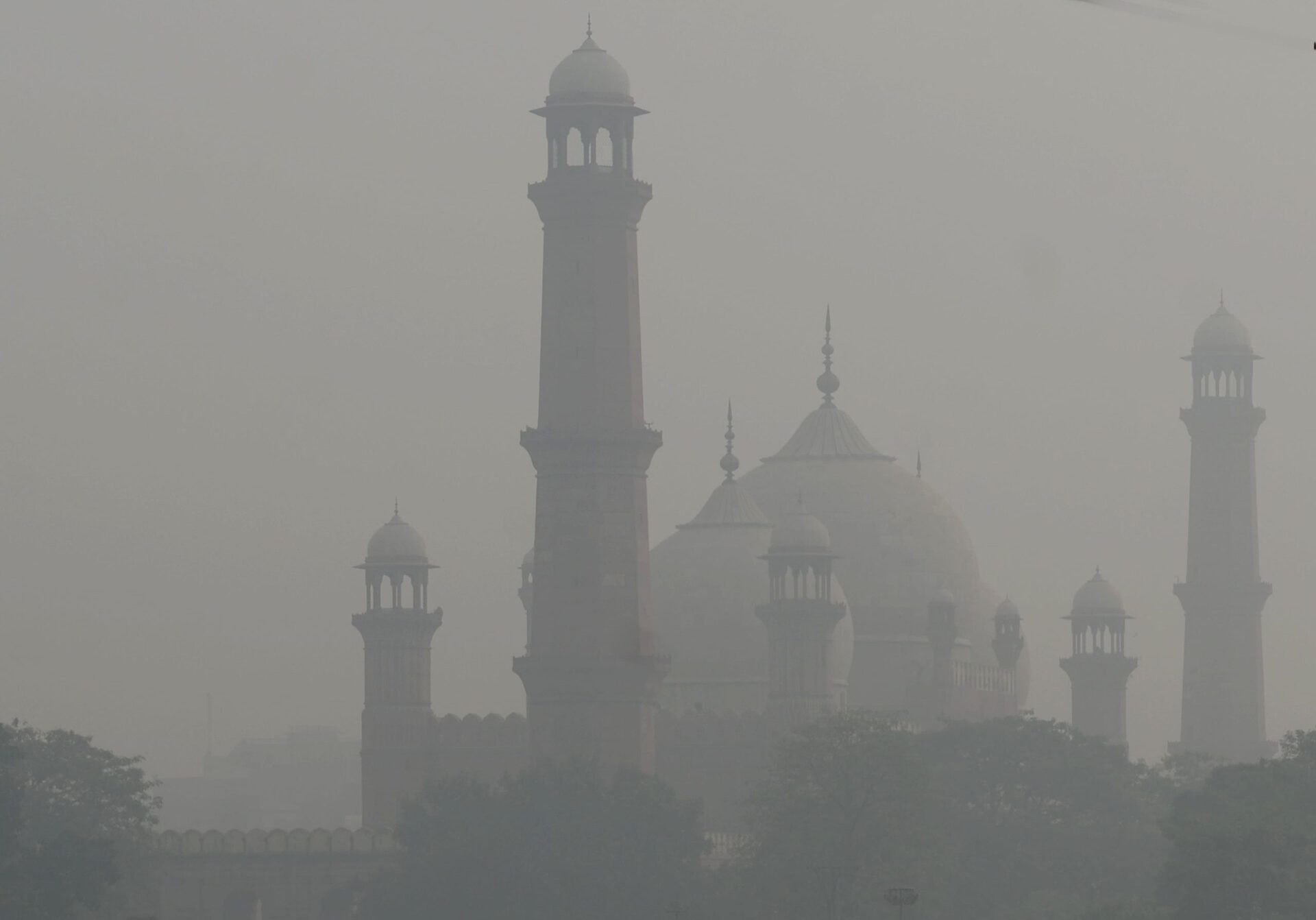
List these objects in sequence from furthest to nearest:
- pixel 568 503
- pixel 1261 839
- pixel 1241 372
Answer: pixel 1241 372
pixel 568 503
pixel 1261 839

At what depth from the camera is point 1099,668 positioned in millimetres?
97812

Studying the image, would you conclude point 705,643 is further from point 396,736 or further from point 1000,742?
point 1000,742

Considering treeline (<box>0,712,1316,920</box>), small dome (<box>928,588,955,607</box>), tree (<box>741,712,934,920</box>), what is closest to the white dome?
small dome (<box>928,588,955,607</box>)

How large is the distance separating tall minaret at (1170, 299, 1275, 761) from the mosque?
3.2 inches

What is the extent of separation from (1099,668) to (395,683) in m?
22.6

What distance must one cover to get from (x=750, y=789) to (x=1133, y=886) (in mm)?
13831

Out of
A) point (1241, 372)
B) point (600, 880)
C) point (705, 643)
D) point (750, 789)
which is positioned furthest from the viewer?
point (1241, 372)

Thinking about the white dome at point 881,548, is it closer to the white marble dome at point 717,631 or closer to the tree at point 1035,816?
the white marble dome at point 717,631

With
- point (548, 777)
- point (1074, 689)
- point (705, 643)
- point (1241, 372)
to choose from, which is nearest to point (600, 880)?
point (548, 777)

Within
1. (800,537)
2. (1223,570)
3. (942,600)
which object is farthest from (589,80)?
(1223,570)

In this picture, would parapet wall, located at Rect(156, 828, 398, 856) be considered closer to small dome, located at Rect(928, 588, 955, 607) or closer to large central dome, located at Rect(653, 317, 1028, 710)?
large central dome, located at Rect(653, 317, 1028, 710)

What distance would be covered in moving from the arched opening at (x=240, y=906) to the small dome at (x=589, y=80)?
19511 mm

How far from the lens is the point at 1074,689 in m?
98.4

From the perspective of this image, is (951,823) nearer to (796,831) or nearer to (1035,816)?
(1035,816)
